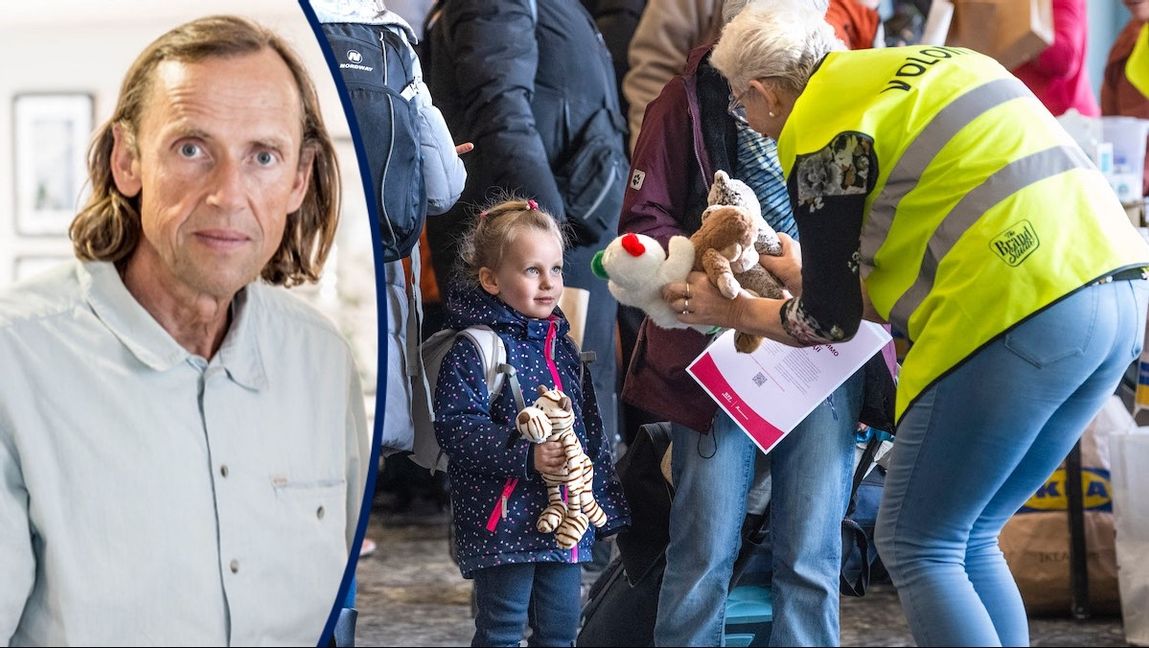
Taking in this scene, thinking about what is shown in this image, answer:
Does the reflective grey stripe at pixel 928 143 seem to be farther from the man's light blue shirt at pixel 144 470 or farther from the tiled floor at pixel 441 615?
the tiled floor at pixel 441 615

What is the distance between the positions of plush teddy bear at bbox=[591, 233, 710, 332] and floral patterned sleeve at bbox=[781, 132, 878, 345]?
181mm

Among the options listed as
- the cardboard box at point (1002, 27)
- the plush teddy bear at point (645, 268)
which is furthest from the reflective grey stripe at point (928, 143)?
the cardboard box at point (1002, 27)

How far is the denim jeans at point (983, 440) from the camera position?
1.63 m

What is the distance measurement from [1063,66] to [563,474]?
5.53 ft

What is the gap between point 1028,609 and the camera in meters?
3.12

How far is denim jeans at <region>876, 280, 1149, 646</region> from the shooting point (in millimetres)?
1632

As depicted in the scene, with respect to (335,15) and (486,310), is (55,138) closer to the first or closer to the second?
(335,15)

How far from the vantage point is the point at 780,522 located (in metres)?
1.99

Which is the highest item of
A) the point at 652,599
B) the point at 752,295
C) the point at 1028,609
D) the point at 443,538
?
the point at 752,295

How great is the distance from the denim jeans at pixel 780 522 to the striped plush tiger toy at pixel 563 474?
14 cm

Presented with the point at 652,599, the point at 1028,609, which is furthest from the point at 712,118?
the point at 1028,609

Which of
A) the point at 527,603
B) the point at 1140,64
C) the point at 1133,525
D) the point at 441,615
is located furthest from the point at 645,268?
the point at 1140,64

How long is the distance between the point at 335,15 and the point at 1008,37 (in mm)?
1458

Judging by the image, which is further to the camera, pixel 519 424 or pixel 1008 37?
pixel 1008 37
